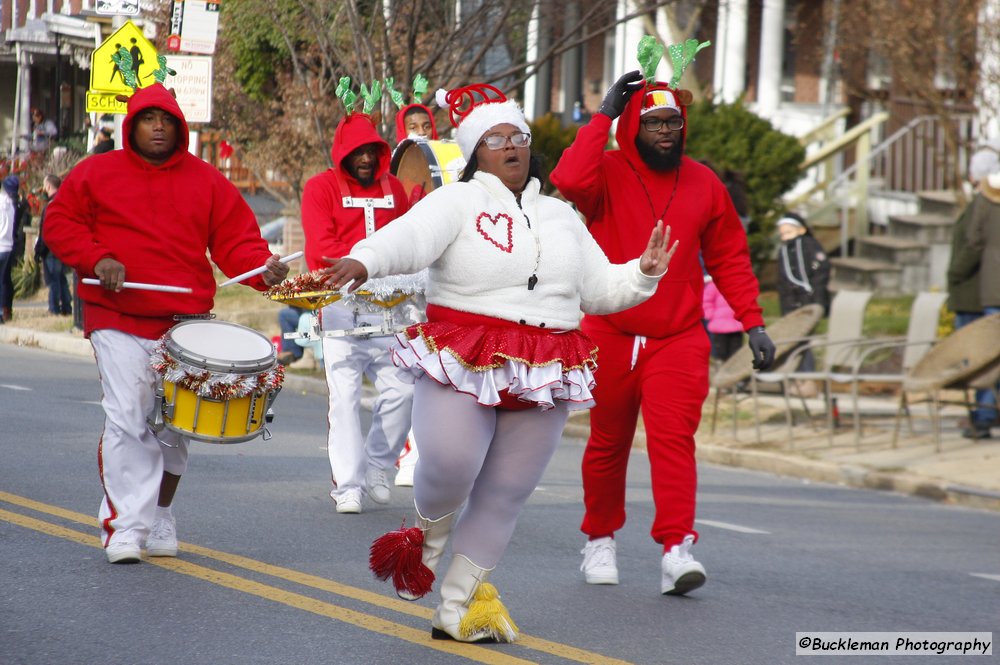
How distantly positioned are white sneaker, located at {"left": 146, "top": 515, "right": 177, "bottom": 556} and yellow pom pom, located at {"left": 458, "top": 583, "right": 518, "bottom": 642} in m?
1.81

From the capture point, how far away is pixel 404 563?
5863 millimetres

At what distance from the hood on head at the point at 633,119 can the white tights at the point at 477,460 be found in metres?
1.79

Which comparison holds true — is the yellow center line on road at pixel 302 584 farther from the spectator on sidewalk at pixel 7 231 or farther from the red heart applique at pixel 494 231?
the spectator on sidewalk at pixel 7 231

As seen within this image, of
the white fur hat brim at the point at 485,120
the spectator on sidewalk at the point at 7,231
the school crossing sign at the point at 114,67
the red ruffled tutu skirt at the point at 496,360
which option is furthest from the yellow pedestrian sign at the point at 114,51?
the red ruffled tutu skirt at the point at 496,360

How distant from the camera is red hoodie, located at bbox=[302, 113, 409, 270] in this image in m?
8.87

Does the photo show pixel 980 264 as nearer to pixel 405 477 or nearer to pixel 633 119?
pixel 405 477

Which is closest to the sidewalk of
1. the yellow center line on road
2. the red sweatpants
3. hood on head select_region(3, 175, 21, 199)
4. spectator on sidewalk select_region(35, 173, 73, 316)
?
the red sweatpants

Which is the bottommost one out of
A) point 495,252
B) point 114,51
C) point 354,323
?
point 354,323

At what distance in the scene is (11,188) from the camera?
880 inches

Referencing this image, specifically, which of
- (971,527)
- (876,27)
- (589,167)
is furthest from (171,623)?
(876,27)

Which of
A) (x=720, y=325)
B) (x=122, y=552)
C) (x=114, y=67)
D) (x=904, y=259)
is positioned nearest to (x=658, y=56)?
(x=122, y=552)

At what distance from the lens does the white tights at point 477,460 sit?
5754 millimetres

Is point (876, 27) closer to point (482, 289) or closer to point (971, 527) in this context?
point (971, 527)

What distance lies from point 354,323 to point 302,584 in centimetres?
249
